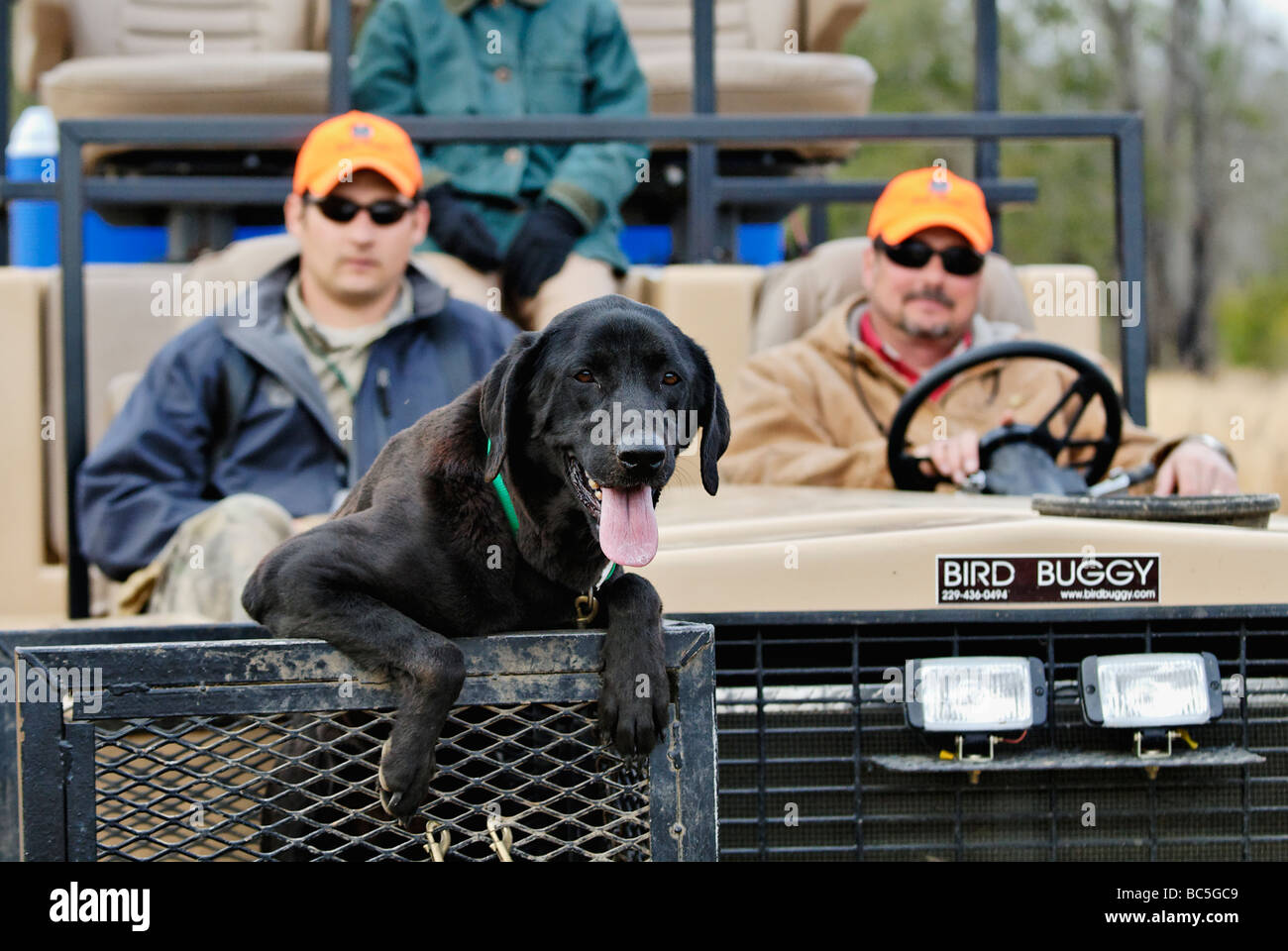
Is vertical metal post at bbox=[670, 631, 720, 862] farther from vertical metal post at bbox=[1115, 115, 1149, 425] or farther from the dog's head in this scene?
vertical metal post at bbox=[1115, 115, 1149, 425]

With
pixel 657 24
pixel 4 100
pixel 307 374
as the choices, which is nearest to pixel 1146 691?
pixel 307 374

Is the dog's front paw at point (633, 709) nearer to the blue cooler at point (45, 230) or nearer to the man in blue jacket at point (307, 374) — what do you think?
the man in blue jacket at point (307, 374)

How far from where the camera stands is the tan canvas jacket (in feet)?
13.5

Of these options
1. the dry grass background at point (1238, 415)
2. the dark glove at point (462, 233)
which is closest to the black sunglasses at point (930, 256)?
the dark glove at point (462, 233)

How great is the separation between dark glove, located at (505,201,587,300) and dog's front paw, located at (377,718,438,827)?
2.85m

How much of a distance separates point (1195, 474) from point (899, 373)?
913 mm

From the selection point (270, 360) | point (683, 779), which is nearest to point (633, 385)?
point (683, 779)

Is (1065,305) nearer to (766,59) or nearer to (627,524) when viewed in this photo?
(766,59)

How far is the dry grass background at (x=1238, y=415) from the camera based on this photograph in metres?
9.05

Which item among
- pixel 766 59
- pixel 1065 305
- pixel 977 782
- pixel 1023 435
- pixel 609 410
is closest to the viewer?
pixel 609 410

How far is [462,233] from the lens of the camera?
16.2 ft

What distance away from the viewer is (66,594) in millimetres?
4324

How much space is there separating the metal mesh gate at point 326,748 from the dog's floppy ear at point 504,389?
301mm

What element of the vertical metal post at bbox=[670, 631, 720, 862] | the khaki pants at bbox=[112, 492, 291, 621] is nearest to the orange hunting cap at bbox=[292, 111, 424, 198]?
the khaki pants at bbox=[112, 492, 291, 621]
